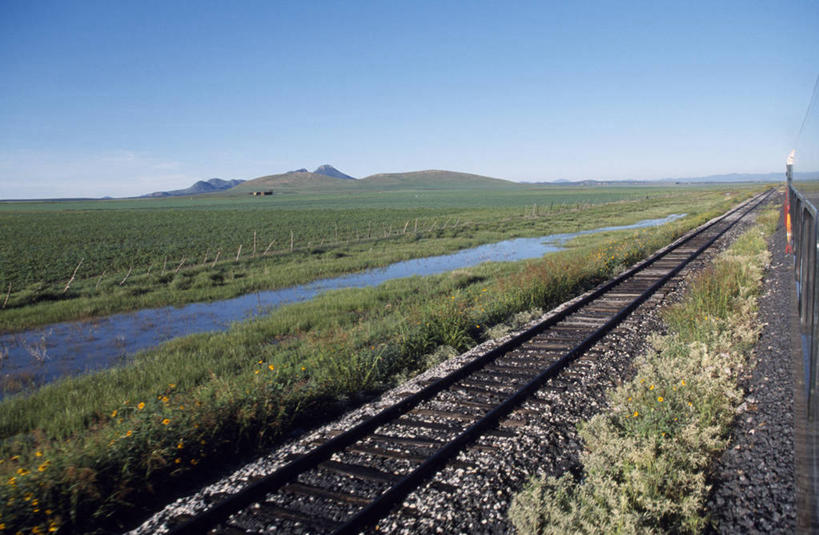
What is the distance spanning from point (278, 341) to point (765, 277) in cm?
1311

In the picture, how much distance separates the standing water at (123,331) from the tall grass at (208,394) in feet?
5.27

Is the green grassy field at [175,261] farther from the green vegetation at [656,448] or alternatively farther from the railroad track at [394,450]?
the green vegetation at [656,448]

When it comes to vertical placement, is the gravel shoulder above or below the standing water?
above

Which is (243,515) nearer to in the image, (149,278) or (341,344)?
(341,344)

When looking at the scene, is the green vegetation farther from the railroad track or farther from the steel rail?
the railroad track

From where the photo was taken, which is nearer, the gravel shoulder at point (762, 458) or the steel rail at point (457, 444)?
the gravel shoulder at point (762, 458)

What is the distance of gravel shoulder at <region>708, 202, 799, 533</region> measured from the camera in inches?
160

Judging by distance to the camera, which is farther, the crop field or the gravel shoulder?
the crop field

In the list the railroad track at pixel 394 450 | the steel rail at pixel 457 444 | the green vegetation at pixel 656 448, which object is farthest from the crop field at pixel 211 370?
the green vegetation at pixel 656 448

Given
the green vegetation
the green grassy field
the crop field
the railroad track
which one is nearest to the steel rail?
the railroad track

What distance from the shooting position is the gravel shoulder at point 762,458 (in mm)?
4062

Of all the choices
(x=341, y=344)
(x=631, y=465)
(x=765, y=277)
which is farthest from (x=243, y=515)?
(x=765, y=277)

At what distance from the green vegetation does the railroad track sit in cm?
110

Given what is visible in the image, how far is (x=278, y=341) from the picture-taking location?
12.4 m
